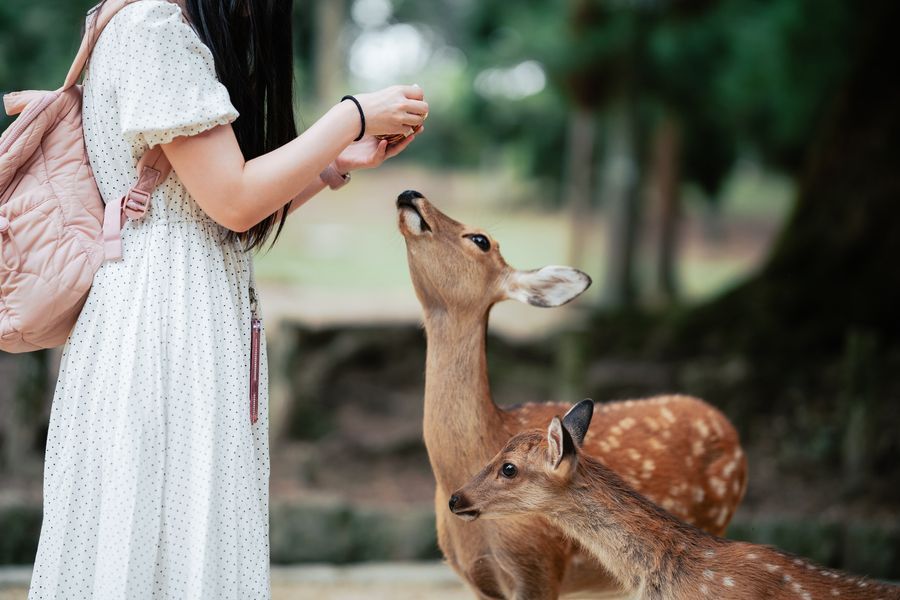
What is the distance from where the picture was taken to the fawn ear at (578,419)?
107 inches

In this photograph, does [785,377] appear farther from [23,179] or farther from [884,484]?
[23,179]

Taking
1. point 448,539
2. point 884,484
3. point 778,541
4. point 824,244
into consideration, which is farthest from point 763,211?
point 448,539

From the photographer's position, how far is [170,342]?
212 centimetres

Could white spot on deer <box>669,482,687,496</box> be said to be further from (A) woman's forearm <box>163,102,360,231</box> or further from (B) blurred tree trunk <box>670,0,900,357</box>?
(B) blurred tree trunk <box>670,0,900,357</box>

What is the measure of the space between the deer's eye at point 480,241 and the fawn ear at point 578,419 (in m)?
0.55

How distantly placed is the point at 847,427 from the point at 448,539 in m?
3.69

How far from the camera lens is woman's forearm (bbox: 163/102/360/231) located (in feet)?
6.80

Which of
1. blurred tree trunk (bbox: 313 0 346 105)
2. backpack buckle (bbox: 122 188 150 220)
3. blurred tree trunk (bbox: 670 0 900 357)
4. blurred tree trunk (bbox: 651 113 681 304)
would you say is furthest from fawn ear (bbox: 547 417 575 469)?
blurred tree trunk (bbox: 651 113 681 304)

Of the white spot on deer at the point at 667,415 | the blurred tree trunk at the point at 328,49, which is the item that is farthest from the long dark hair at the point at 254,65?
the blurred tree trunk at the point at 328,49

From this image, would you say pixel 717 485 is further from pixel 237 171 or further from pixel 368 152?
pixel 237 171

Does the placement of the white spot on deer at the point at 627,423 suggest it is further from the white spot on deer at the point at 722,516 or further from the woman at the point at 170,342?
the woman at the point at 170,342

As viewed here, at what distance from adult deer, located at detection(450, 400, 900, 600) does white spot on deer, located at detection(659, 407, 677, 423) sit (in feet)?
1.97

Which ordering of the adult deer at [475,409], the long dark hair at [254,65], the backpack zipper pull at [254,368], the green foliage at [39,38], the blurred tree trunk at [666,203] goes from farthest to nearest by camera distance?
the blurred tree trunk at [666,203]
the green foliage at [39,38]
the adult deer at [475,409]
the backpack zipper pull at [254,368]
the long dark hair at [254,65]

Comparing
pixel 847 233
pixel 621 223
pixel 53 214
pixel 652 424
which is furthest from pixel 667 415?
pixel 621 223
